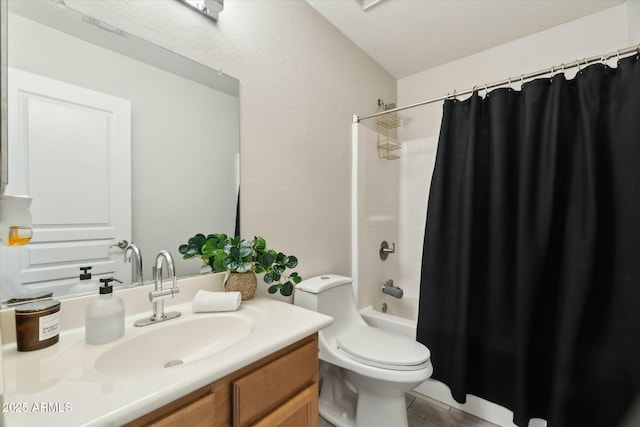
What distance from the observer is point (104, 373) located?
0.63 metres

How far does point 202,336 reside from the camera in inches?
35.8

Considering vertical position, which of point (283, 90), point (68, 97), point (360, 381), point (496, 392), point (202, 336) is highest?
point (283, 90)

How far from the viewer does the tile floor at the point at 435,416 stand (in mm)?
1471

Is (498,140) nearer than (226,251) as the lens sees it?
No

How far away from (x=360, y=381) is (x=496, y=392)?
0.78 m

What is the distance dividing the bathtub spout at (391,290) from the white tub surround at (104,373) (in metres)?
1.15

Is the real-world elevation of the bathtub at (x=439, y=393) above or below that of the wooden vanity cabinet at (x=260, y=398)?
below

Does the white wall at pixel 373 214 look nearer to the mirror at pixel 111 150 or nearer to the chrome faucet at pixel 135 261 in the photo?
the mirror at pixel 111 150

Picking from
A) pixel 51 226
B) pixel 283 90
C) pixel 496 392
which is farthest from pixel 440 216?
pixel 51 226

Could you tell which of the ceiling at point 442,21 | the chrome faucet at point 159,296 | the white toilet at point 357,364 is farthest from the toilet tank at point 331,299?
the ceiling at point 442,21

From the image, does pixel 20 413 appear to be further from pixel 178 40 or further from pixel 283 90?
pixel 283 90

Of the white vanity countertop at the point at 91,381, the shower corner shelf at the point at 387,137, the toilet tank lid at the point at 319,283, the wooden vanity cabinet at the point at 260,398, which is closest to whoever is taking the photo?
the white vanity countertop at the point at 91,381

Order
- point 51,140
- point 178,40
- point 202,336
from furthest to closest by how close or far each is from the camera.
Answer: point 178,40 → point 202,336 → point 51,140

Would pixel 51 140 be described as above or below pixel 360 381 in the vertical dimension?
above
